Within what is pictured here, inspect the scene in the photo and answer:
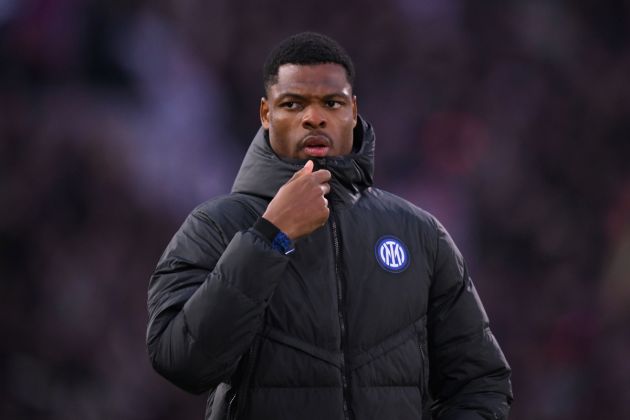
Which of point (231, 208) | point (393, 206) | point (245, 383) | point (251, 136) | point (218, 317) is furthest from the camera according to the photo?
point (251, 136)

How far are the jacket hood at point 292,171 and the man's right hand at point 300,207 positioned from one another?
0.11 metres

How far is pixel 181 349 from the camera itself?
5.30 feet

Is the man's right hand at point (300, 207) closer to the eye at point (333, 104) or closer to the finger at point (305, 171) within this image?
the finger at point (305, 171)

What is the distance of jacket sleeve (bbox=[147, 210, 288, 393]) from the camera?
1.61 m

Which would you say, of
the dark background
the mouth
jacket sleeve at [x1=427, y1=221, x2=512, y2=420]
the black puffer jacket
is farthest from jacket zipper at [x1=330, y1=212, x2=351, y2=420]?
the dark background

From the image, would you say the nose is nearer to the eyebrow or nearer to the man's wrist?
the eyebrow

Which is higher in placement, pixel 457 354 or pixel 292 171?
pixel 292 171

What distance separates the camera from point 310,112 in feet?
6.07

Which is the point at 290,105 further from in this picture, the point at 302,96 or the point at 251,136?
the point at 251,136

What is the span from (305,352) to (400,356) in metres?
0.17

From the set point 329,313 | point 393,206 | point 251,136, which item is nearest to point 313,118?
point 393,206

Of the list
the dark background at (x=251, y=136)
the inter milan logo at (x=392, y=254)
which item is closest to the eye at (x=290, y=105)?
the inter milan logo at (x=392, y=254)

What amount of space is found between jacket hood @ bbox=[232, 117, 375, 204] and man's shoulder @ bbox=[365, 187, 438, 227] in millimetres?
23

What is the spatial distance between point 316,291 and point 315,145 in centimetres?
27
